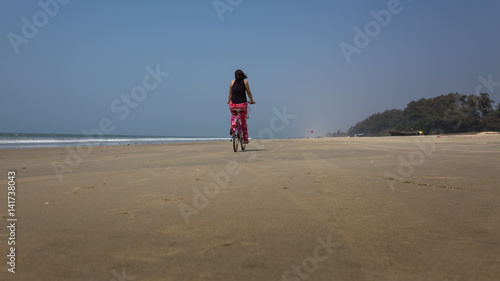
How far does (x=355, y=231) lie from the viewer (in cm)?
146

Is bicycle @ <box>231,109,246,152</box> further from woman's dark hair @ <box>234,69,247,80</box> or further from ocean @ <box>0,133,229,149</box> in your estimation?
ocean @ <box>0,133,229,149</box>

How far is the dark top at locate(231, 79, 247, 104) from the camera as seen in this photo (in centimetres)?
853

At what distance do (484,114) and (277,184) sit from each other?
209ft

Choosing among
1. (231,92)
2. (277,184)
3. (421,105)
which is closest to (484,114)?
(421,105)

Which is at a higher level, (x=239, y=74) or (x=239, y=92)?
(x=239, y=74)

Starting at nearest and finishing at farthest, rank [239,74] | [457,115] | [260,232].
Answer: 1. [260,232]
2. [239,74]
3. [457,115]

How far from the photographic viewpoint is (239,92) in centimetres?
855

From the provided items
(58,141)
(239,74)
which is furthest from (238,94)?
(58,141)

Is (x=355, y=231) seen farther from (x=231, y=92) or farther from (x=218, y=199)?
(x=231, y=92)

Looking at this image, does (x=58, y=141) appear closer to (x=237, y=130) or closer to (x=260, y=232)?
(x=237, y=130)

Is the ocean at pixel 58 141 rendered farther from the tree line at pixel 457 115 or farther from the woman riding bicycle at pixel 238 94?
the tree line at pixel 457 115

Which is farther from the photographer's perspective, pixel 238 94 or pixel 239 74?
pixel 238 94

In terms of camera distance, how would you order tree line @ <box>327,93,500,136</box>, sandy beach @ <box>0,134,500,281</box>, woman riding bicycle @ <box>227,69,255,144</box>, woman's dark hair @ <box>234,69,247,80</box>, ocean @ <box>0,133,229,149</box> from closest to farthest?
sandy beach @ <box>0,134,500,281</box>
woman's dark hair @ <box>234,69,247,80</box>
woman riding bicycle @ <box>227,69,255,144</box>
ocean @ <box>0,133,229,149</box>
tree line @ <box>327,93,500,136</box>

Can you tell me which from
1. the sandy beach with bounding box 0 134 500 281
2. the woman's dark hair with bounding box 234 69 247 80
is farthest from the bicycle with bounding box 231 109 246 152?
→ the sandy beach with bounding box 0 134 500 281
